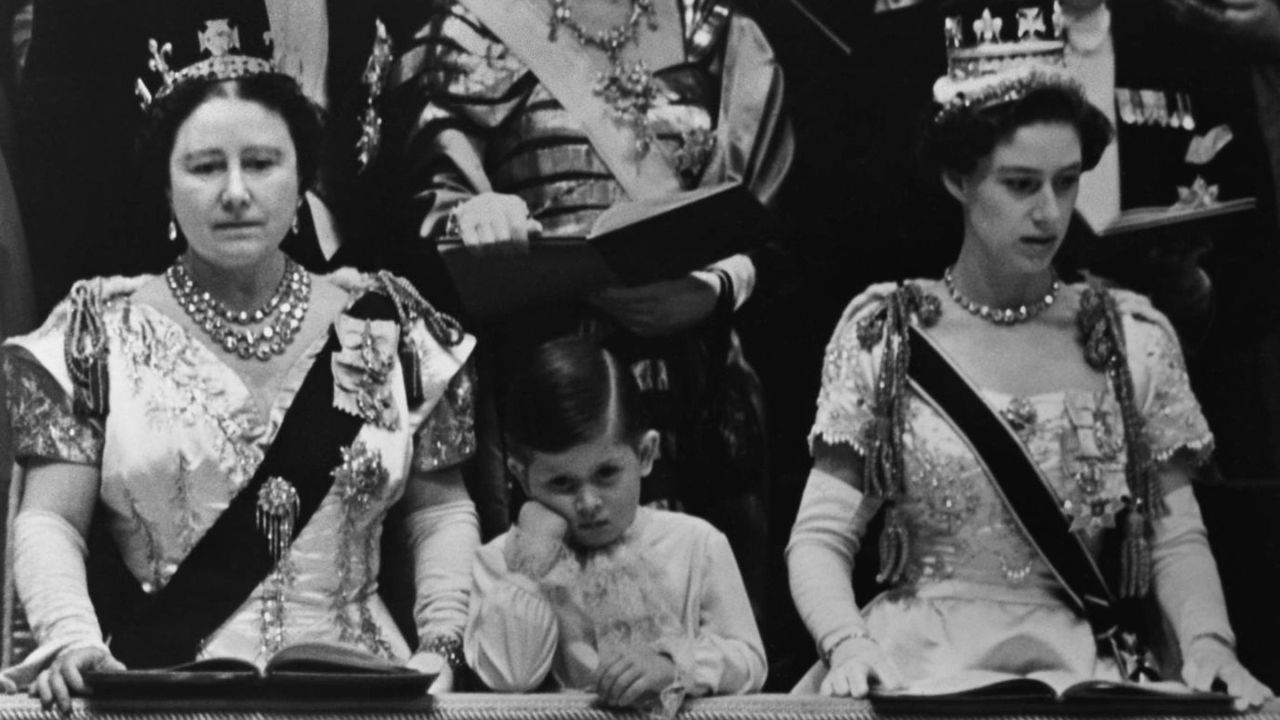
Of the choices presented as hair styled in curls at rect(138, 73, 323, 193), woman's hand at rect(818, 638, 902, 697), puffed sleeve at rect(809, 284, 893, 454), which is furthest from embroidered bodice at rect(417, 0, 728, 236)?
woman's hand at rect(818, 638, 902, 697)

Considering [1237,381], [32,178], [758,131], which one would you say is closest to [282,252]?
[32,178]

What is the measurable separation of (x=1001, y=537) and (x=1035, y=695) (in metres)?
Answer: 0.36

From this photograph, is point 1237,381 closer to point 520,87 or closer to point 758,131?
point 758,131

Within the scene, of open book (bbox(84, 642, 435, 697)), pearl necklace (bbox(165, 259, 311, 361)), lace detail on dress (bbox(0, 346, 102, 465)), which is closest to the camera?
open book (bbox(84, 642, 435, 697))

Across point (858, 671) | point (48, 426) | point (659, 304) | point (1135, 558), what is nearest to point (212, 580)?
point (48, 426)

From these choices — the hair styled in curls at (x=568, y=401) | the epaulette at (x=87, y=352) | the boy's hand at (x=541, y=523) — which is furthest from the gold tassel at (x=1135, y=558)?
the epaulette at (x=87, y=352)

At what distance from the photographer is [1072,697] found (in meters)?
4.26

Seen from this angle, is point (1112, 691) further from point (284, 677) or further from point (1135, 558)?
point (284, 677)

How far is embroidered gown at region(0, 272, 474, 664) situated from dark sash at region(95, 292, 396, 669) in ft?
0.05

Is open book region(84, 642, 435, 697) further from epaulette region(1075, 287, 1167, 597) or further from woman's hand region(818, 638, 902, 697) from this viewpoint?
epaulette region(1075, 287, 1167, 597)

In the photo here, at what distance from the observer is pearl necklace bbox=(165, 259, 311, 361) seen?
445cm

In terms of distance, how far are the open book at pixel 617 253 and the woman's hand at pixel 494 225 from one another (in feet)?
0.05

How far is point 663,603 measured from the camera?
4.40m

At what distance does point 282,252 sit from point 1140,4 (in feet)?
5.52
